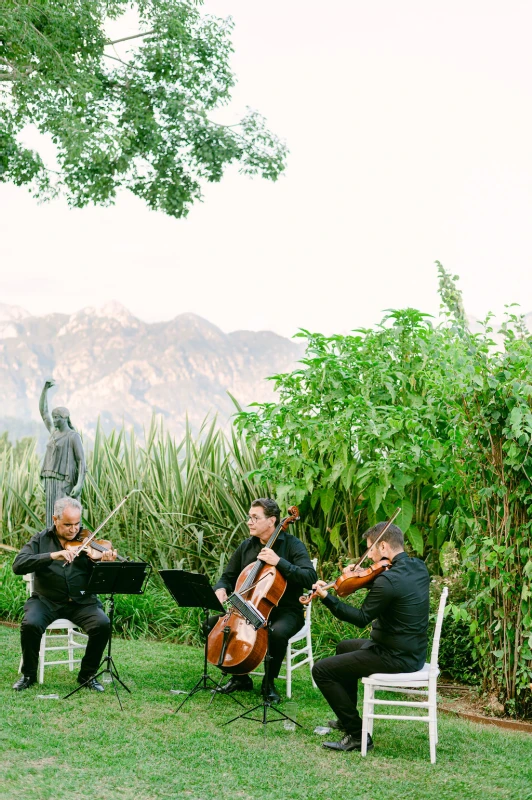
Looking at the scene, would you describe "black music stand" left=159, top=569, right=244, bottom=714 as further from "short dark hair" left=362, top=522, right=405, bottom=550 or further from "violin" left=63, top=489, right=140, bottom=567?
"short dark hair" left=362, top=522, right=405, bottom=550

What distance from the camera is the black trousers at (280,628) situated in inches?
197

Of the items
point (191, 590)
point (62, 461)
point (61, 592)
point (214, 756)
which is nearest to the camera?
point (214, 756)

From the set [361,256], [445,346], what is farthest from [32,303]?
[445,346]

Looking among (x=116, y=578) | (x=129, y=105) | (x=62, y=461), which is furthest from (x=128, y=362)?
(x=116, y=578)

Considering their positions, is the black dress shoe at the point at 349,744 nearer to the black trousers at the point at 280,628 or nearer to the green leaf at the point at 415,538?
the black trousers at the point at 280,628

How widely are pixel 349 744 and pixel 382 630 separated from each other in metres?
0.58

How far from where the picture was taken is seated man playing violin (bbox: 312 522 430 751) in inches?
165

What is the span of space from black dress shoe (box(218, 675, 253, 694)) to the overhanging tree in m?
6.77

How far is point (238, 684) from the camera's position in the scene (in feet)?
17.2

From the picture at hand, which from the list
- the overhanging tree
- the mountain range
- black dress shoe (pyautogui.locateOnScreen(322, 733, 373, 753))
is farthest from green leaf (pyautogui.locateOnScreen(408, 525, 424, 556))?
the mountain range

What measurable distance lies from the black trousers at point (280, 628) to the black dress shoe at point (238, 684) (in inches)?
8.9

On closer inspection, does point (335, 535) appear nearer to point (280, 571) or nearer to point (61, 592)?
point (280, 571)

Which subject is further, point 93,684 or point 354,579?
point 93,684

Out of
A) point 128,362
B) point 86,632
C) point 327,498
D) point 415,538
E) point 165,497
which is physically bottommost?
point 86,632
